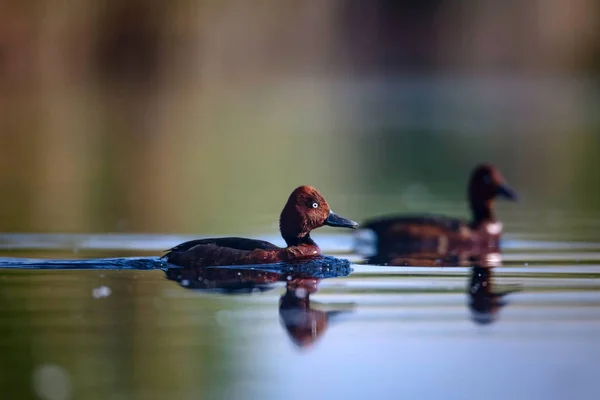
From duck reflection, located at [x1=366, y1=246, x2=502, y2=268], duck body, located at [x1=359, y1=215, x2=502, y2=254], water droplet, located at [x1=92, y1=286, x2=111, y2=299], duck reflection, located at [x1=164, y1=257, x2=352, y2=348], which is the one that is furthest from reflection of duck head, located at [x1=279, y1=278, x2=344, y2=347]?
duck body, located at [x1=359, y1=215, x2=502, y2=254]

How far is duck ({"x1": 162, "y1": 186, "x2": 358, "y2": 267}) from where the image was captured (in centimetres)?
1147

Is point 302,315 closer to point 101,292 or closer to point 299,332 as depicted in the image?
point 299,332

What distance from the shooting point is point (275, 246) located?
38.3 ft

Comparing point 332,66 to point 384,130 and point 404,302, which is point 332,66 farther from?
point 404,302

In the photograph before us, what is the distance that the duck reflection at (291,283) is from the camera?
9016 millimetres

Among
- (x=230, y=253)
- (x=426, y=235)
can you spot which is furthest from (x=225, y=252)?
(x=426, y=235)

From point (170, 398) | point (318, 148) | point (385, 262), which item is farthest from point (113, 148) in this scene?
point (170, 398)

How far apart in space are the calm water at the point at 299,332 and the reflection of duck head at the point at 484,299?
0.6 inches

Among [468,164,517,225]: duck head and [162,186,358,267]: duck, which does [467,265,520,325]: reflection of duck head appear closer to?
[162,186,358,267]: duck

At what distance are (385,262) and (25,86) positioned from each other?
41.0 metres

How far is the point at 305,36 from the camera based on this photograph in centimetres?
5547

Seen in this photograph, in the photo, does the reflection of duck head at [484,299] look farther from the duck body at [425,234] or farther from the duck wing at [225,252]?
the duck body at [425,234]

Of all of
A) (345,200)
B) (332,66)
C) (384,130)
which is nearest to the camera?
(345,200)

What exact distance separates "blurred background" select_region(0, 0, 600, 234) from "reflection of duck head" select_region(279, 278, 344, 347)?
538cm
